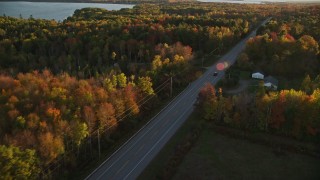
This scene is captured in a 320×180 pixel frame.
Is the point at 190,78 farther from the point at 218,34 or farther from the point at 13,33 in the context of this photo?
the point at 13,33

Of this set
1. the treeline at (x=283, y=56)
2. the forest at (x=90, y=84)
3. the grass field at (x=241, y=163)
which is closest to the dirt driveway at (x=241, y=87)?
the treeline at (x=283, y=56)

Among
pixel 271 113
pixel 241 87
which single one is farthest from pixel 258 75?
pixel 271 113

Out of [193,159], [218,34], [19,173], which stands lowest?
[193,159]

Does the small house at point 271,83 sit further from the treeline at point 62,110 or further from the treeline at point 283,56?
the treeline at point 62,110

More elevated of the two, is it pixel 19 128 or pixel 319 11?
pixel 319 11

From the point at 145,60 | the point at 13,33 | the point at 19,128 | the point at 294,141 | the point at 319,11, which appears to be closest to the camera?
the point at 19,128

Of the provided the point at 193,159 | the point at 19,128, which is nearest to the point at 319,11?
the point at 193,159
